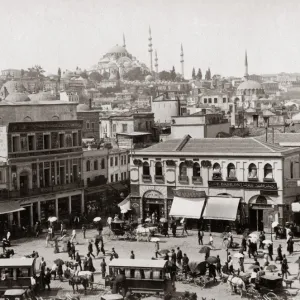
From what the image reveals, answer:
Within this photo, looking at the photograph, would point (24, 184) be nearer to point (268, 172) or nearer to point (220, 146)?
point (220, 146)

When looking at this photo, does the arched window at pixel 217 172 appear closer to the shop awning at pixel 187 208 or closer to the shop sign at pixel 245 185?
the shop sign at pixel 245 185

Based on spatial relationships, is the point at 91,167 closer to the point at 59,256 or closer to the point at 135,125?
the point at 135,125

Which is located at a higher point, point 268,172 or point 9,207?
point 268,172

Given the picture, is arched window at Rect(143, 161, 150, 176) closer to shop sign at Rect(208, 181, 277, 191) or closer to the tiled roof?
the tiled roof

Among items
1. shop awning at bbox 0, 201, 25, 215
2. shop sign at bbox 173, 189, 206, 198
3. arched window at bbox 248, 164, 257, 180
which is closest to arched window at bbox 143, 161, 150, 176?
shop sign at bbox 173, 189, 206, 198

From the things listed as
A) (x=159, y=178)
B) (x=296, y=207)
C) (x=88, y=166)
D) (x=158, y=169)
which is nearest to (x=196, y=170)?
(x=159, y=178)

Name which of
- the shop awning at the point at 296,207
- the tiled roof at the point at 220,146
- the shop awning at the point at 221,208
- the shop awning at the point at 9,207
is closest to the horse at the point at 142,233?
the shop awning at the point at 221,208
